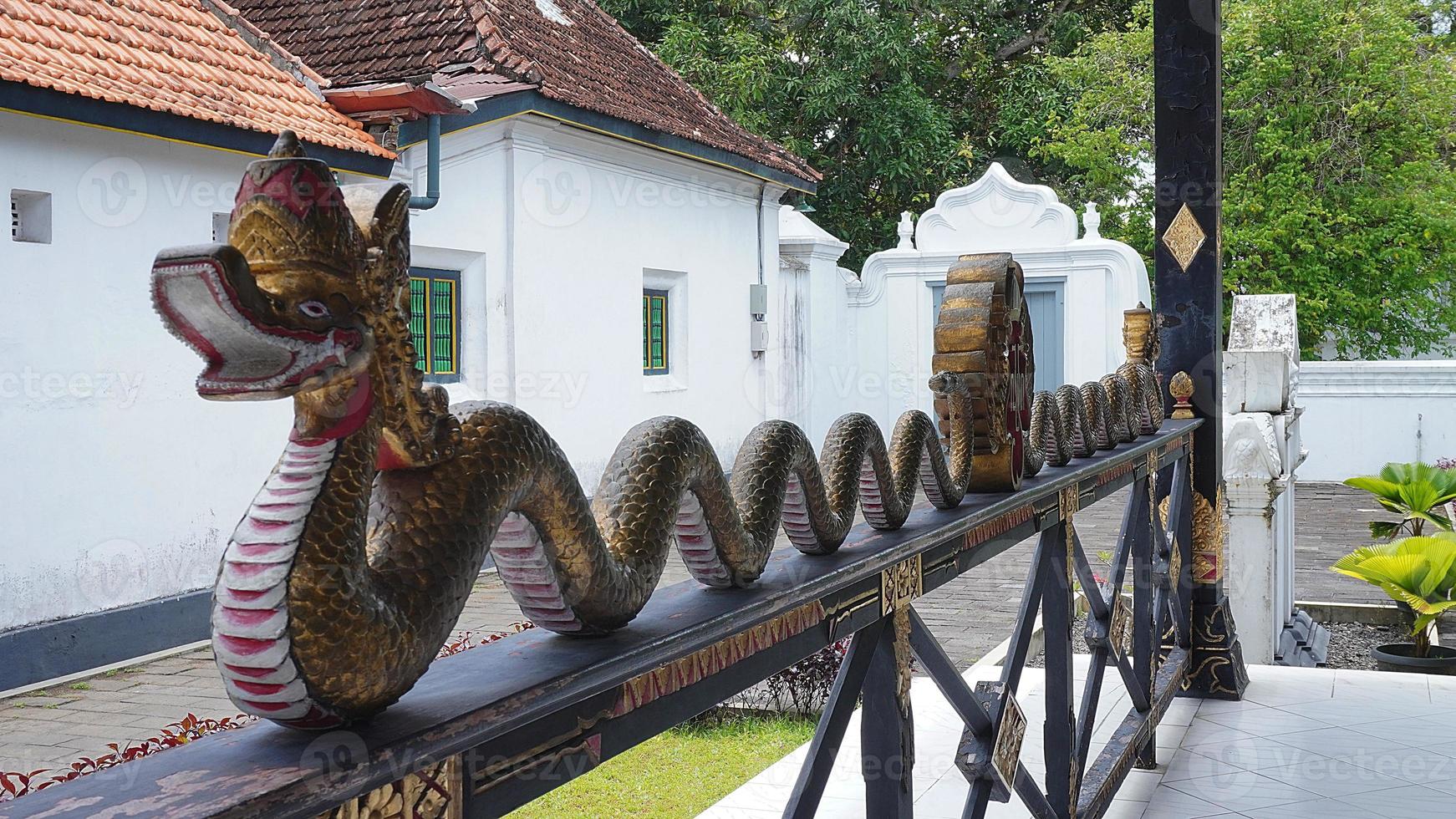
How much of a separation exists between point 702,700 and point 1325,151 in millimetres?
12528

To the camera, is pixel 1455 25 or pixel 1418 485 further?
pixel 1455 25

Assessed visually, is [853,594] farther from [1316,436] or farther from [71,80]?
[1316,436]

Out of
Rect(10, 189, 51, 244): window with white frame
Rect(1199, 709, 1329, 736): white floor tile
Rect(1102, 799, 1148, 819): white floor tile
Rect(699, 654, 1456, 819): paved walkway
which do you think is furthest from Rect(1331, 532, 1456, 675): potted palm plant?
Rect(10, 189, 51, 244): window with white frame

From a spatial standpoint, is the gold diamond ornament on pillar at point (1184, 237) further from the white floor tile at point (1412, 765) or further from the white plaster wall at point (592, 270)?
the white plaster wall at point (592, 270)

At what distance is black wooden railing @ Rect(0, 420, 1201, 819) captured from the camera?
2.06 ft

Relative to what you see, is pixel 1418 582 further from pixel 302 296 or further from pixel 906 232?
pixel 906 232

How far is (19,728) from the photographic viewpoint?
13.0 ft

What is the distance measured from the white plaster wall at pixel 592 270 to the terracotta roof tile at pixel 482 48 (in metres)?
0.32

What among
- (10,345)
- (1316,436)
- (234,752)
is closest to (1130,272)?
(1316,436)

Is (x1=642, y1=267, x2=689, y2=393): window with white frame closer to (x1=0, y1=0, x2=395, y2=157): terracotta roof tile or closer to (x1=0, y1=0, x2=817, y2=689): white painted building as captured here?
(x1=0, y1=0, x2=817, y2=689): white painted building

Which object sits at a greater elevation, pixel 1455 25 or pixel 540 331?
pixel 1455 25

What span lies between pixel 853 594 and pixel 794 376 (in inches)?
396

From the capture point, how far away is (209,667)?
4883 mm

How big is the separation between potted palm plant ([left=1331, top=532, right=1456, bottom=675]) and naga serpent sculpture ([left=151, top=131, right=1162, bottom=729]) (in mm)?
4897
